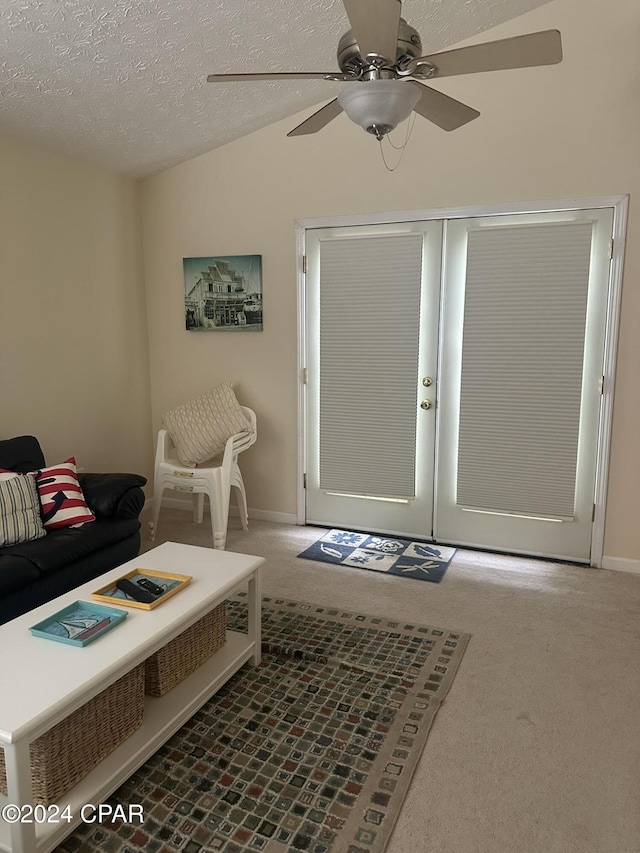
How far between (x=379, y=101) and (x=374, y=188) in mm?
2201

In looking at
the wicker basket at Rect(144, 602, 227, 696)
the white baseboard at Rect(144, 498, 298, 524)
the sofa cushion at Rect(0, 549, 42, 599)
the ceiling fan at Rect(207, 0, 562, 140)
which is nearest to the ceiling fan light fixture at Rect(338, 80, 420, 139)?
the ceiling fan at Rect(207, 0, 562, 140)

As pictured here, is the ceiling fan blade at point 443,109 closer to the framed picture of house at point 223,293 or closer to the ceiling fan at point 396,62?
the ceiling fan at point 396,62

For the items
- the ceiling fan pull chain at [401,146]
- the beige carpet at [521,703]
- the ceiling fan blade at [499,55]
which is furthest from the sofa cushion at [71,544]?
the ceiling fan pull chain at [401,146]

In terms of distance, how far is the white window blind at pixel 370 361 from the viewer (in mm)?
3902

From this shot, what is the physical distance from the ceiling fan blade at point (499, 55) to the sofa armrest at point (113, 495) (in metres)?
2.40

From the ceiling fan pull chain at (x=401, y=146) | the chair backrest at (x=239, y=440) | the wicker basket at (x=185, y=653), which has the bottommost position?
the wicker basket at (x=185, y=653)

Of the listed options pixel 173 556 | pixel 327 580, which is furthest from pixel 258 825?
pixel 327 580

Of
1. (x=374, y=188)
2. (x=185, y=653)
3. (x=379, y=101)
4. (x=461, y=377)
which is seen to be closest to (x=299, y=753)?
(x=185, y=653)

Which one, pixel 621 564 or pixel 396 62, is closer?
pixel 396 62

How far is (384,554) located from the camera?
12.6 ft

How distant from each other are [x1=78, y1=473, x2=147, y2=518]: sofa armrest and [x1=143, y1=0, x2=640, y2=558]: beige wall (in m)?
1.30

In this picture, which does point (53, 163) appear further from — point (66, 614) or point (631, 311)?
point (631, 311)

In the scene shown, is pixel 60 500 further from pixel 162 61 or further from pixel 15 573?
pixel 162 61

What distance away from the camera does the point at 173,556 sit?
2.58m
